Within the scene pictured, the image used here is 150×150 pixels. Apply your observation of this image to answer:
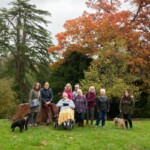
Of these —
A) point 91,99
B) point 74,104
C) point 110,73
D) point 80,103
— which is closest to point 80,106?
point 80,103

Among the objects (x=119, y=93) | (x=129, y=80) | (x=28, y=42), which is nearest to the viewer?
(x=119, y=93)

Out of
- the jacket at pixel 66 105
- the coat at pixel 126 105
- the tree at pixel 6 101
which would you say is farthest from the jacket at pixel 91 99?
the tree at pixel 6 101

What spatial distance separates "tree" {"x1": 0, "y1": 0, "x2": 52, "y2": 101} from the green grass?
2902 centimetres

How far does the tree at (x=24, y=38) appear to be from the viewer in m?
45.5

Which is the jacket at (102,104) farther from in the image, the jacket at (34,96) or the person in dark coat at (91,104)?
the jacket at (34,96)

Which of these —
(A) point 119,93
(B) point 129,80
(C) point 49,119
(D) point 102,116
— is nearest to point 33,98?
(C) point 49,119

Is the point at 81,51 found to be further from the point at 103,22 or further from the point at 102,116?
the point at 102,116

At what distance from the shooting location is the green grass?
46.4ft

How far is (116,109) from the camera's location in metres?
39.3

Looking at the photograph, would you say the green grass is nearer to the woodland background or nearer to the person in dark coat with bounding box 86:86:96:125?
the person in dark coat with bounding box 86:86:96:125

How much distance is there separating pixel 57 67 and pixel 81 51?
591cm

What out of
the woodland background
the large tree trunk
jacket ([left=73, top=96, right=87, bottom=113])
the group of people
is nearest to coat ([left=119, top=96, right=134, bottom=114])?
the group of people

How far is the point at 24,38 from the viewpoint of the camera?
1893 inches

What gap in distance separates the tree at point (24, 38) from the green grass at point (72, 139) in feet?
95.2
